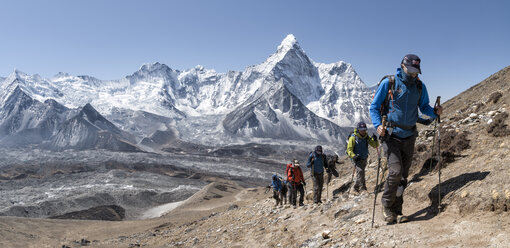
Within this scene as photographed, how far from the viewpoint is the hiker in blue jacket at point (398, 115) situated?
21.9ft

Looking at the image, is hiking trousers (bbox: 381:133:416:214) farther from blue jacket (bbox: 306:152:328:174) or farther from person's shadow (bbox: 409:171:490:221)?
blue jacket (bbox: 306:152:328:174)

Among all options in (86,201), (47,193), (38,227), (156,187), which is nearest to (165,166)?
(156,187)

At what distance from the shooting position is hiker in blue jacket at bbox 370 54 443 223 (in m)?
6.66

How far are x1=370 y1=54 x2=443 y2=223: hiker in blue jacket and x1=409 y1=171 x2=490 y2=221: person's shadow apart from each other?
50 centimetres

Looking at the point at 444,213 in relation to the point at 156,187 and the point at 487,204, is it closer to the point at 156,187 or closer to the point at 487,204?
the point at 487,204

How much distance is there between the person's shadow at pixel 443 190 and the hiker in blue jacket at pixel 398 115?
50 centimetres

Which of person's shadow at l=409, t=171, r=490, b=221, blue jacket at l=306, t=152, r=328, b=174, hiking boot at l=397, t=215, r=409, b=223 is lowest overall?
hiking boot at l=397, t=215, r=409, b=223

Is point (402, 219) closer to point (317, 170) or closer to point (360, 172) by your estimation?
point (360, 172)

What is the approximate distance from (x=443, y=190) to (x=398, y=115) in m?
2.22

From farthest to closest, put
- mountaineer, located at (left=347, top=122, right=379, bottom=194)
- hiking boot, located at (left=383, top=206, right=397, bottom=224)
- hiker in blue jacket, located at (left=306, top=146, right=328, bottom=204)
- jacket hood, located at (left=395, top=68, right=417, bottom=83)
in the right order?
hiker in blue jacket, located at (left=306, top=146, right=328, bottom=204) → mountaineer, located at (left=347, top=122, right=379, bottom=194) → hiking boot, located at (left=383, top=206, right=397, bottom=224) → jacket hood, located at (left=395, top=68, right=417, bottom=83)

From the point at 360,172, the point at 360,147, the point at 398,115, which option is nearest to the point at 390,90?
the point at 398,115

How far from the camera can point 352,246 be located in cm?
666

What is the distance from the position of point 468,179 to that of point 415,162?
471 cm

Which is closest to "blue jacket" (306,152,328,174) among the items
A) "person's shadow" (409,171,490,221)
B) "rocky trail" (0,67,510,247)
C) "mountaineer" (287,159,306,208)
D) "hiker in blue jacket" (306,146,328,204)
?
"hiker in blue jacket" (306,146,328,204)
